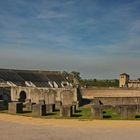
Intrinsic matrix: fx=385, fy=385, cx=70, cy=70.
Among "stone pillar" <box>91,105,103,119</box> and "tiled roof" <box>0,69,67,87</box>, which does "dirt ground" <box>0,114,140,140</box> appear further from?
"tiled roof" <box>0,69,67,87</box>

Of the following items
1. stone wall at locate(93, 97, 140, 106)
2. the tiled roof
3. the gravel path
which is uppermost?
the tiled roof

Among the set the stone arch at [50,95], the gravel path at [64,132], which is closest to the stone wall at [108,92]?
the stone arch at [50,95]

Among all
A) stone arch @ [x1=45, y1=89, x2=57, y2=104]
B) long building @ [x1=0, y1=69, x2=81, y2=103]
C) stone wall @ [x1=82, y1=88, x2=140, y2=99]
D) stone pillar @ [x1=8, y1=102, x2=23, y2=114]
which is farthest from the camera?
stone wall @ [x1=82, y1=88, x2=140, y2=99]

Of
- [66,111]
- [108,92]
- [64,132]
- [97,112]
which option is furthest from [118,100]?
[64,132]

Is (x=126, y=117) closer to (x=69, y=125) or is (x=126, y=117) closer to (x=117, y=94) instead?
(x=69, y=125)

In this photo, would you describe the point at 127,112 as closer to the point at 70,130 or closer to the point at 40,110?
the point at 40,110

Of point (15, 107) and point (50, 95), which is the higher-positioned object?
point (50, 95)

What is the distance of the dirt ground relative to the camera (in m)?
17.2

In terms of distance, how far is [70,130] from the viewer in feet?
64.0

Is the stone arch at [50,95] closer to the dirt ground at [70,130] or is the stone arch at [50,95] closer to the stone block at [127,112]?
the stone block at [127,112]

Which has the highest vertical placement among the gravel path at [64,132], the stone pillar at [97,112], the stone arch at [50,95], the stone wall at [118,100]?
the stone arch at [50,95]

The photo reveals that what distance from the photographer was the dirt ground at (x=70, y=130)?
1725 cm

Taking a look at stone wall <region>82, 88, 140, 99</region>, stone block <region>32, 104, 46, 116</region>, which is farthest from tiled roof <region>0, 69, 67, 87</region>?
stone block <region>32, 104, 46, 116</region>

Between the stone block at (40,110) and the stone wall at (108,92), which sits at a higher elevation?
the stone wall at (108,92)
